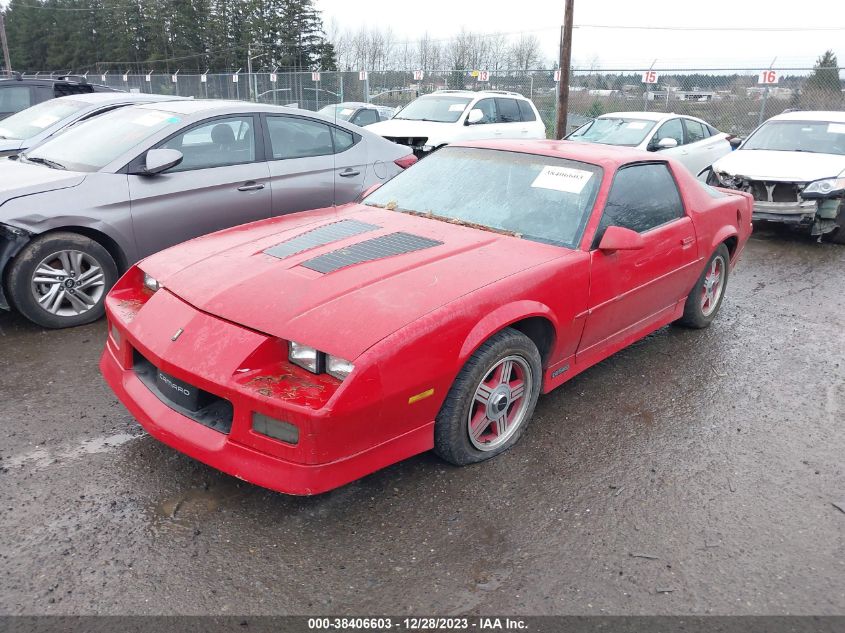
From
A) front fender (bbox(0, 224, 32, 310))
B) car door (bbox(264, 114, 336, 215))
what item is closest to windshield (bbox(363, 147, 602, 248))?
car door (bbox(264, 114, 336, 215))

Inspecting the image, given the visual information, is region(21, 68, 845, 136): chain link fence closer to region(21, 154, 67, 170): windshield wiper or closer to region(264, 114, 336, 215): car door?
region(21, 154, 67, 170): windshield wiper

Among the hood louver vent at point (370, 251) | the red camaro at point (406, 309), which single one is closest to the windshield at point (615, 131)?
the red camaro at point (406, 309)

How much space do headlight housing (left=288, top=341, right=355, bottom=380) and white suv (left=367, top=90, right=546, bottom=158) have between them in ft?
29.1

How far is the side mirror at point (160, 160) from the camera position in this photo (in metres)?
4.89

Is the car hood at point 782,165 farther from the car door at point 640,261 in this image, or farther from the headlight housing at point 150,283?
the headlight housing at point 150,283

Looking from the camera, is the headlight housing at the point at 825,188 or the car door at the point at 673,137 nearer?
the headlight housing at the point at 825,188

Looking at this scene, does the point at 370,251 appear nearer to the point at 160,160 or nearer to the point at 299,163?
the point at 160,160

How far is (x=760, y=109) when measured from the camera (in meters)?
18.0

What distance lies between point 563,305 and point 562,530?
3.75 feet

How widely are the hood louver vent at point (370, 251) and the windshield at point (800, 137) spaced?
310 inches

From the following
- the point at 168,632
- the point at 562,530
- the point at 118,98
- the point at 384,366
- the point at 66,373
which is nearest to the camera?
the point at 168,632

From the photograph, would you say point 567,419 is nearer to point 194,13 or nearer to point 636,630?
point 636,630

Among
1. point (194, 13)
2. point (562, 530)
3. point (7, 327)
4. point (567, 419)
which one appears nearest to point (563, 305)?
point (567, 419)

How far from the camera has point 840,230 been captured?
819 cm
